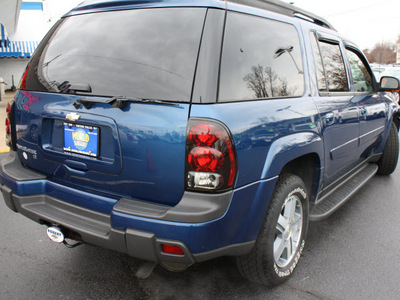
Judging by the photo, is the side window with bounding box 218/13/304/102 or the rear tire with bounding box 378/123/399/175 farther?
the rear tire with bounding box 378/123/399/175

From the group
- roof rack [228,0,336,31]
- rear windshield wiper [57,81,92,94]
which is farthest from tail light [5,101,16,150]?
roof rack [228,0,336,31]

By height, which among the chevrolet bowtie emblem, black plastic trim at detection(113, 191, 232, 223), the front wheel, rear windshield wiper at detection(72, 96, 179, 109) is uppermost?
rear windshield wiper at detection(72, 96, 179, 109)

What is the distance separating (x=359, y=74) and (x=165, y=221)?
316 cm

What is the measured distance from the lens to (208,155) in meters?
1.84

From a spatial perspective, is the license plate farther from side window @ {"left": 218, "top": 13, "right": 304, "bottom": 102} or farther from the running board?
the running board

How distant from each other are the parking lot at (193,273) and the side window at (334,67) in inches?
55.9

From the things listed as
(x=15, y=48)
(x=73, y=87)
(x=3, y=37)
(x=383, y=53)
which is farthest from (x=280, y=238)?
(x=383, y=53)

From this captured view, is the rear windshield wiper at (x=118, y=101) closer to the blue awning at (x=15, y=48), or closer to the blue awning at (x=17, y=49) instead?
the blue awning at (x=15, y=48)

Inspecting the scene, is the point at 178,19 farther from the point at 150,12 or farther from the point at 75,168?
the point at 75,168

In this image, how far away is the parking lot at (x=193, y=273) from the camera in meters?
2.44

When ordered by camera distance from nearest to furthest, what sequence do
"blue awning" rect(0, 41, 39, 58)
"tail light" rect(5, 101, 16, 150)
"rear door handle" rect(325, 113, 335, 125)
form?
1. "tail light" rect(5, 101, 16, 150)
2. "rear door handle" rect(325, 113, 335, 125)
3. "blue awning" rect(0, 41, 39, 58)

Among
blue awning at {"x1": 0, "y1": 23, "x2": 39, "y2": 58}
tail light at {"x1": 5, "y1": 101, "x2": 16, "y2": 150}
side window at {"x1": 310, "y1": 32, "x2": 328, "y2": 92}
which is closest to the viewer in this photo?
tail light at {"x1": 5, "y1": 101, "x2": 16, "y2": 150}

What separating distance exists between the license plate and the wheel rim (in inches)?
51.3

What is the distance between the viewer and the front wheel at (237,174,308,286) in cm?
225
